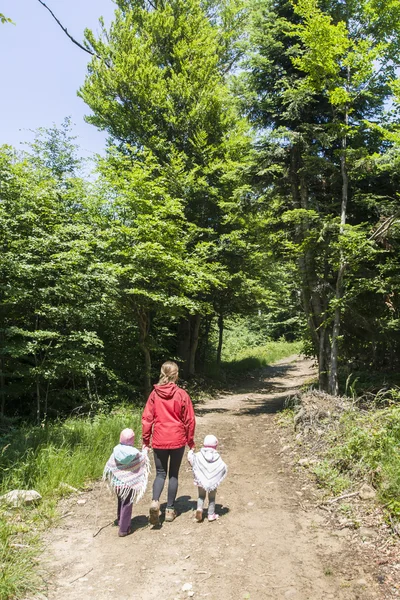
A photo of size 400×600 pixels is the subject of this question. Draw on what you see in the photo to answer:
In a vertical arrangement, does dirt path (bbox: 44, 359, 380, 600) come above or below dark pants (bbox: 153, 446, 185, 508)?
below

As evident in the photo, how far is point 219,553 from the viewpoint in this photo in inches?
153

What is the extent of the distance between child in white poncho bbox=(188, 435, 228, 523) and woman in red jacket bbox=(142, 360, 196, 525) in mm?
188

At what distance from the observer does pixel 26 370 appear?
8945mm

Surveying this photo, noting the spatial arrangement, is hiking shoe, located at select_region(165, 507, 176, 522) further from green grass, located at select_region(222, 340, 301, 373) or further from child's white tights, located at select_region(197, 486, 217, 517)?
green grass, located at select_region(222, 340, 301, 373)

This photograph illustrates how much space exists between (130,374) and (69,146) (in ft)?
24.9

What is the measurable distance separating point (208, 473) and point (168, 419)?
2.38 feet

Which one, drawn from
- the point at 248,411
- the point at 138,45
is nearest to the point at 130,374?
the point at 248,411

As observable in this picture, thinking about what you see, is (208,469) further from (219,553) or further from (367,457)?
(367,457)

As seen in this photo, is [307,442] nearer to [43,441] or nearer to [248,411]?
[43,441]

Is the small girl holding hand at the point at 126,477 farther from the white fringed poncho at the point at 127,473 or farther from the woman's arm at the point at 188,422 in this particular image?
the woman's arm at the point at 188,422

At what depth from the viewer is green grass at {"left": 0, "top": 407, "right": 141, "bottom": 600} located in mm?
3419

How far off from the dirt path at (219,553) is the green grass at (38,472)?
0.21m

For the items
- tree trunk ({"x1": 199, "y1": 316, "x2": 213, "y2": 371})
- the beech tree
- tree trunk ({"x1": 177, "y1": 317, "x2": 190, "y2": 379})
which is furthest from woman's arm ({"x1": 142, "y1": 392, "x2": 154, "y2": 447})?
tree trunk ({"x1": 199, "y1": 316, "x2": 213, "y2": 371})

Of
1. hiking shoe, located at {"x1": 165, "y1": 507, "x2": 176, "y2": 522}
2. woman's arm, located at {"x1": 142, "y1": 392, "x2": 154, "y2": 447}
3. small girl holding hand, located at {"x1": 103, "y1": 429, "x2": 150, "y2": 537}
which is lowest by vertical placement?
hiking shoe, located at {"x1": 165, "y1": 507, "x2": 176, "y2": 522}
